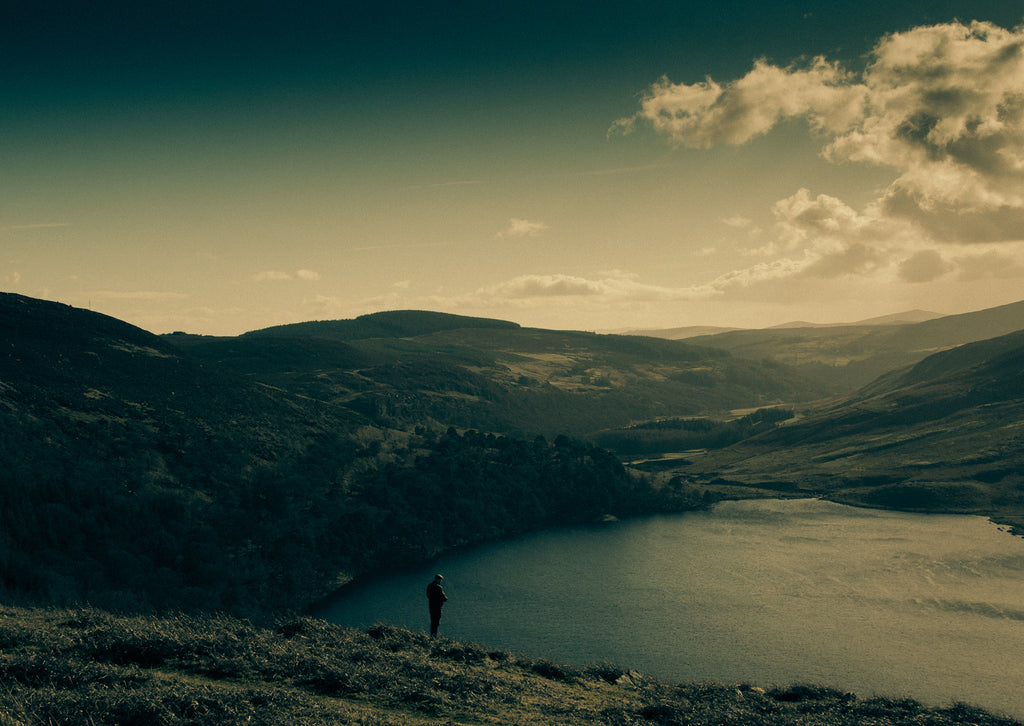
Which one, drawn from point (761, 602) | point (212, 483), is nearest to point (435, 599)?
point (761, 602)

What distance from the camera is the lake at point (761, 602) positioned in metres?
67.1

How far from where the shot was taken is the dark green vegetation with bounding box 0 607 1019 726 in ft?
50.4

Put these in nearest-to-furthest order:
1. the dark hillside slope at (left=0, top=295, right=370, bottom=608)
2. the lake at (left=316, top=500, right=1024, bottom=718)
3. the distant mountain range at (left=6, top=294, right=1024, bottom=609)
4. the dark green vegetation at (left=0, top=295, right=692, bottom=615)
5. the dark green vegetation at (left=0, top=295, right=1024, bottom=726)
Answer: the dark green vegetation at (left=0, top=295, right=1024, bottom=726)
the lake at (left=316, top=500, right=1024, bottom=718)
the dark hillside slope at (left=0, top=295, right=370, bottom=608)
the dark green vegetation at (left=0, top=295, right=692, bottom=615)
the distant mountain range at (left=6, top=294, right=1024, bottom=609)

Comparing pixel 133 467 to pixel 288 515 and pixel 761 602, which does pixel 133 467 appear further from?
pixel 761 602

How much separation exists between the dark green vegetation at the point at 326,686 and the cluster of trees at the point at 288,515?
51339mm

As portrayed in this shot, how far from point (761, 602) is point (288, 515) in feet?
227

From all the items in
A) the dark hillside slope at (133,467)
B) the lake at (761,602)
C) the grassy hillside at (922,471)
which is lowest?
the lake at (761,602)

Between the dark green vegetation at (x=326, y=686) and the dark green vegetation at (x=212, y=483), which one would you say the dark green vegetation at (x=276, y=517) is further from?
the dark green vegetation at (x=212, y=483)

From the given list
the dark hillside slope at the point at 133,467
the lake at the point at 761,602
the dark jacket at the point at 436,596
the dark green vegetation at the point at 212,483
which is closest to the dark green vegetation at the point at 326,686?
the dark jacket at the point at 436,596

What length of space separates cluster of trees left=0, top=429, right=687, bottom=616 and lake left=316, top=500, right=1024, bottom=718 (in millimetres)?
8178

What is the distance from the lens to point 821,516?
144m

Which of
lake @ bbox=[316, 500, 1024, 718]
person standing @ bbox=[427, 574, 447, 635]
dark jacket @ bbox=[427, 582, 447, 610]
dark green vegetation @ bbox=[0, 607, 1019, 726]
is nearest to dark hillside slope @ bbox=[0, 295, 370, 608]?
lake @ bbox=[316, 500, 1024, 718]

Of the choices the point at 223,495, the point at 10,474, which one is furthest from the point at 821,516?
the point at 10,474

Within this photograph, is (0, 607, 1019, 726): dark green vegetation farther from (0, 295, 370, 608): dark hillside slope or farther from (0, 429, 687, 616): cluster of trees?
(0, 295, 370, 608): dark hillside slope
